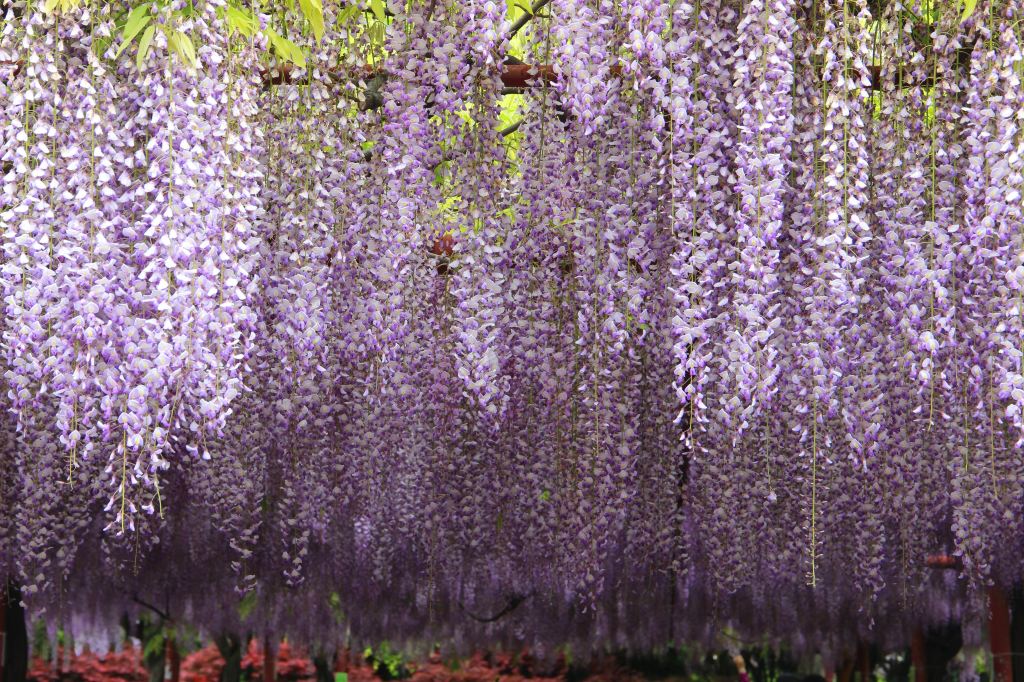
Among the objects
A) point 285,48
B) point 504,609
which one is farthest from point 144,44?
point 504,609

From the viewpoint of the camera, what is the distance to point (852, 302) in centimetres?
356

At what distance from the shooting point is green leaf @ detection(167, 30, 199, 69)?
3398mm

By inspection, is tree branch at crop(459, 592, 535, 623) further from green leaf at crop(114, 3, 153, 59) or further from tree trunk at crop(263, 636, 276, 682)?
green leaf at crop(114, 3, 153, 59)

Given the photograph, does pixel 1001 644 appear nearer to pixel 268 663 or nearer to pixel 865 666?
pixel 865 666

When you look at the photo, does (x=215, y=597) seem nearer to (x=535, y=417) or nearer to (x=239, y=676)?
(x=239, y=676)

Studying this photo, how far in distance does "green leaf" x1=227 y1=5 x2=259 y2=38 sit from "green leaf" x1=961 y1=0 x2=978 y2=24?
1.88 meters

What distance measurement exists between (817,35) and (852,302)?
768 mm

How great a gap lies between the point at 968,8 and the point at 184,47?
2019 mm

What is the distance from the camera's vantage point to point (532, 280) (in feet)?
13.6

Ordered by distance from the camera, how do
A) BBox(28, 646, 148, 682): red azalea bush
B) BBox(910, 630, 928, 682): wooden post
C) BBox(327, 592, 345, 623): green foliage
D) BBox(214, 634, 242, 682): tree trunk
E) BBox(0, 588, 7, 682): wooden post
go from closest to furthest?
BBox(0, 588, 7, 682): wooden post → BBox(327, 592, 345, 623): green foliage → BBox(910, 630, 928, 682): wooden post → BBox(214, 634, 242, 682): tree trunk → BBox(28, 646, 148, 682): red azalea bush

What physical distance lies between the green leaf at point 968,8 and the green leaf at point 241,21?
1883mm

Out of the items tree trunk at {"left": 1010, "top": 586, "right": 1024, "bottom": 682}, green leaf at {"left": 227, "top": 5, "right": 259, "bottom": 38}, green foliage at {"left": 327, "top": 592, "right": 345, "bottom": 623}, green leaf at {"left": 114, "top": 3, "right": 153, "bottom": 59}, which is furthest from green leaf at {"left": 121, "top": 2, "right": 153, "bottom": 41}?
tree trunk at {"left": 1010, "top": 586, "right": 1024, "bottom": 682}

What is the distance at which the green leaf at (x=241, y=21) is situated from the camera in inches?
138

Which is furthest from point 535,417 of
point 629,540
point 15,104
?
point 15,104
